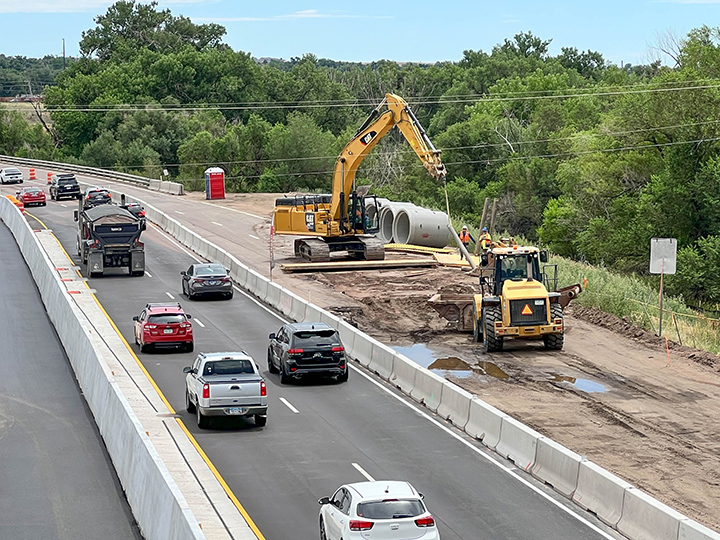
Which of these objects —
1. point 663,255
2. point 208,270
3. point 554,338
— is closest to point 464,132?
point 208,270

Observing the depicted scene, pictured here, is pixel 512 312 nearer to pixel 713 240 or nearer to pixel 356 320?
pixel 356 320

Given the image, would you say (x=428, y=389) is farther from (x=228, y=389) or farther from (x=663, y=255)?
(x=663, y=255)

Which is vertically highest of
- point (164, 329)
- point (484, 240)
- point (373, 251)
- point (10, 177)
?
point (10, 177)

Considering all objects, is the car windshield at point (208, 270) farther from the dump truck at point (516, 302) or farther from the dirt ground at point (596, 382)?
the dump truck at point (516, 302)

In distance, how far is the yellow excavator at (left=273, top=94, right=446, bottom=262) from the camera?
52688mm

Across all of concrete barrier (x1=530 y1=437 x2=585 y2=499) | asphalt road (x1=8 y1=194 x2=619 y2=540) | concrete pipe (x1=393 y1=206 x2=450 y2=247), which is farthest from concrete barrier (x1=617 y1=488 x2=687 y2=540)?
concrete pipe (x1=393 y1=206 x2=450 y2=247)

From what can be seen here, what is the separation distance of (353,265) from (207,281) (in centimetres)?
980

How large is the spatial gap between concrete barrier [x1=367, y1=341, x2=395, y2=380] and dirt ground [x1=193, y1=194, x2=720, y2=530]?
1.83m

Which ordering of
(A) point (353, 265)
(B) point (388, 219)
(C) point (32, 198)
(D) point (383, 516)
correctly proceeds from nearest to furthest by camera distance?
1. (D) point (383, 516)
2. (A) point (353, 265)
3. (B) point (388, 219)
4. (C) point (32, 198)

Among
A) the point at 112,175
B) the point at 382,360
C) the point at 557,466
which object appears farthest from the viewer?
the point at 112,175

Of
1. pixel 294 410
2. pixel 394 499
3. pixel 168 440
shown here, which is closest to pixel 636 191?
pixel 294 410

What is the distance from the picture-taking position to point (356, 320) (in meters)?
41.2

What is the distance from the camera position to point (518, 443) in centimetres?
2338

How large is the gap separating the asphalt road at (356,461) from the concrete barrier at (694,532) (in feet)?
6.84
